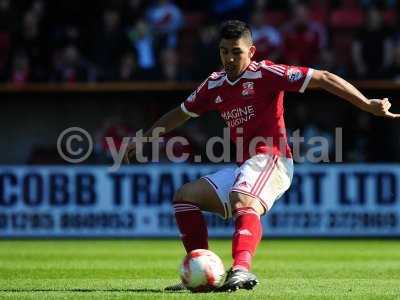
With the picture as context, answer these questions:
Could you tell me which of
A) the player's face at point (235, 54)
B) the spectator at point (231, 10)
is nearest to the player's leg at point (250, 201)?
the player's face at point (235, 54)

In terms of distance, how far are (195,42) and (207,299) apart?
13290mm

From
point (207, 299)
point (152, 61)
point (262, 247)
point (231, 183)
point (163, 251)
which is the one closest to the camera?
point (207, 299)

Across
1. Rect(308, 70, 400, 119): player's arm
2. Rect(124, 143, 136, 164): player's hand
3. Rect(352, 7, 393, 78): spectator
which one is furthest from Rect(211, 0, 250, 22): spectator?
Rect(308, 70, 400, 119): player's arm

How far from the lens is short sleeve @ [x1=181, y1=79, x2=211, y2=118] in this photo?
342 inches

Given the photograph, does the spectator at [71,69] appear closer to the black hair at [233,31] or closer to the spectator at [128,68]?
the spectator at [128,68]

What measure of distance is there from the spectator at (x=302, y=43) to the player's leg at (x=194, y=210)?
10.3m

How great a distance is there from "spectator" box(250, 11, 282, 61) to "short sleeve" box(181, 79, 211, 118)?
31.3 ft

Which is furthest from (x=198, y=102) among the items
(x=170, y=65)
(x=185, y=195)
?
(x=170, y=65)

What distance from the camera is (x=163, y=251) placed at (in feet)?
47.0

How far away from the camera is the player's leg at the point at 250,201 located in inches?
298

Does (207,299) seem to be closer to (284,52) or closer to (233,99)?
(233,99)

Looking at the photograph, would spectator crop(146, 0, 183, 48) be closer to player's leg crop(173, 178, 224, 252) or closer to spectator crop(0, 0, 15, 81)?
spectator crop(0, 0, 15, 81)

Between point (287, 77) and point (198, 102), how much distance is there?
0.92 metres

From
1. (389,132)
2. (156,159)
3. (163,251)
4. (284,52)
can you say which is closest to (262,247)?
(163,251)
